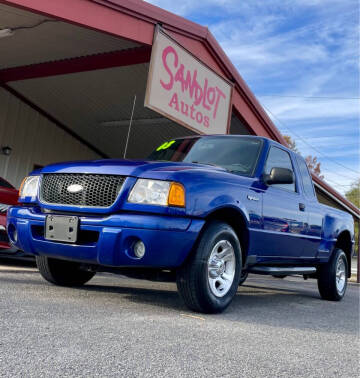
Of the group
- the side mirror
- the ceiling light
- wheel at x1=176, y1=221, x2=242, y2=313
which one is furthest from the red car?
the ceiling light

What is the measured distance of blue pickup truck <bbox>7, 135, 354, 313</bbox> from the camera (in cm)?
377

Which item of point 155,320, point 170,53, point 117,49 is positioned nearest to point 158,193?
point 155,320

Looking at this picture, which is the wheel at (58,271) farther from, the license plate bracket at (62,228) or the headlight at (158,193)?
the headlight at (158,193)

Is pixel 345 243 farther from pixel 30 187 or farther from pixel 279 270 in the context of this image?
pixel 30 187

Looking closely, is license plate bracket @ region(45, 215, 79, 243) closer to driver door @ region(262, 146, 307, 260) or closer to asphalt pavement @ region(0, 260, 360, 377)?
asphalt pavement @ region(0, 260, 360, 377)

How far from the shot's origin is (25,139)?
49.9ft

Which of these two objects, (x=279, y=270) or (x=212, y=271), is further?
(x=279, y=270)

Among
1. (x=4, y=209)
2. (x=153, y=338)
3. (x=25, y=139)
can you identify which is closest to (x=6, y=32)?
(x=4, y=209)

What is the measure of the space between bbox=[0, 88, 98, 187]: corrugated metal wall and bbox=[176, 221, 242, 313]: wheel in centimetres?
1173

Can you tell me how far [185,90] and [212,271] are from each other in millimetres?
5886

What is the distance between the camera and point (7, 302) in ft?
11.9

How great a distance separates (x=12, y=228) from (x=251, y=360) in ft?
8.89

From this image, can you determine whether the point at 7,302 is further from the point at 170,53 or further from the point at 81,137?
the point at 81,137

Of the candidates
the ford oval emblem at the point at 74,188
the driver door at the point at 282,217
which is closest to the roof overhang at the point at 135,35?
the driver door at the point at 282,217
